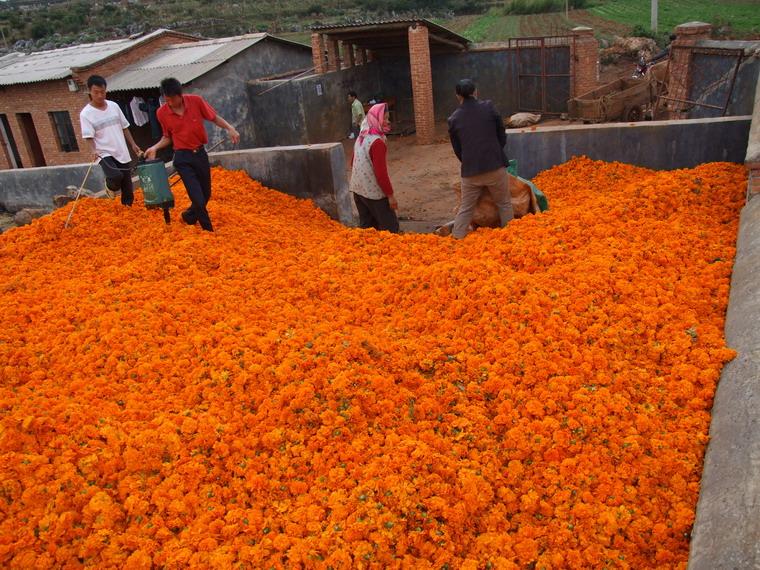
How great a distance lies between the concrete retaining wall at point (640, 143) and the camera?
596 centimetres

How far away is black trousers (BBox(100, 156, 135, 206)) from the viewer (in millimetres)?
5875

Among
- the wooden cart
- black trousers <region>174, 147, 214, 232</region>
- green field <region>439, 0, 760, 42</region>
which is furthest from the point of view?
green field <region>439, 0, 760, 42</region>

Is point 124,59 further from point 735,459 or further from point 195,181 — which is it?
point 735,459

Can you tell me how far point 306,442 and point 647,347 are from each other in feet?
6.69

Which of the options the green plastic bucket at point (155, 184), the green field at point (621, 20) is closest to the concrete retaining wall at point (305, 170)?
the green plastic bucket at point (155, 184)

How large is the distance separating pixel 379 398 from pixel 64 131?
15957 mm

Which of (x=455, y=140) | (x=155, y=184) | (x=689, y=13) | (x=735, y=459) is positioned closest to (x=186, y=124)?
(x=155, y=184)

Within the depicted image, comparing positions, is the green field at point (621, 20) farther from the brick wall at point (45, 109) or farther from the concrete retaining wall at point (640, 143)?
the concrete retaining wall at point (640, 143)

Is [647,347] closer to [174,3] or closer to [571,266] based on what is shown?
[571,266]

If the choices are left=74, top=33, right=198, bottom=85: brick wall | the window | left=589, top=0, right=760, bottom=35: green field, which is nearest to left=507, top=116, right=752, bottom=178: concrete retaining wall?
left=74, top=33, right=198, bottom=85: brick wall

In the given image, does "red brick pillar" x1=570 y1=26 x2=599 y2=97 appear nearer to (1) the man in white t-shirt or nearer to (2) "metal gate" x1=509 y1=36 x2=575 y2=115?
(2) "metal gate" x1=509 y1=36 x2=575 y2=115

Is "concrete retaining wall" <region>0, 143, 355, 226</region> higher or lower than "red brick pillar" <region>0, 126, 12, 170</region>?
higher

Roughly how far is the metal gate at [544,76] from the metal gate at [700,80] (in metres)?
3.08

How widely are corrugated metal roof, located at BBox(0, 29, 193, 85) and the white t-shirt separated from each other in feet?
33.1
